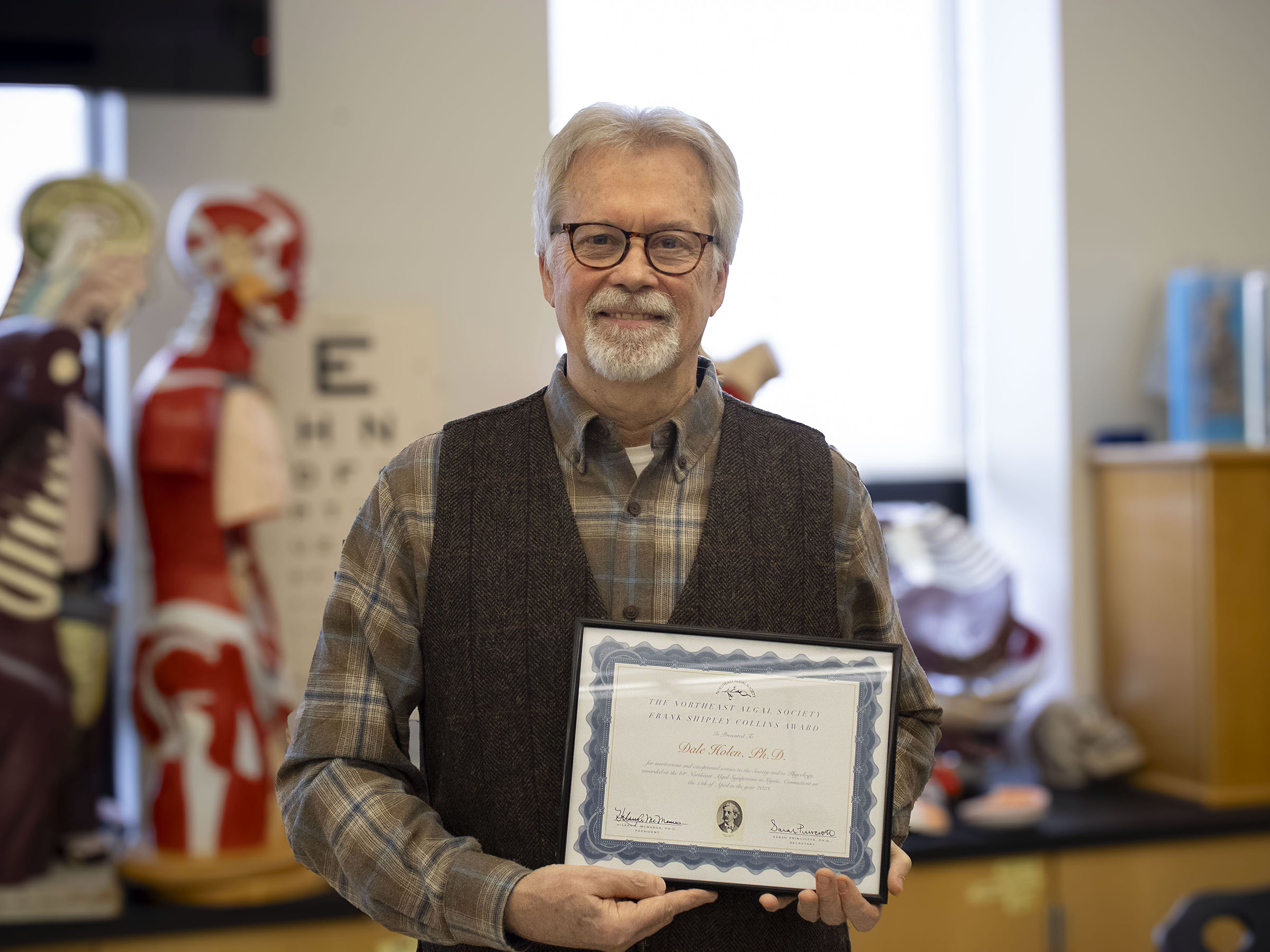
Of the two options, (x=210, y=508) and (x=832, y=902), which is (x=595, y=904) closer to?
(x=832, y=902)

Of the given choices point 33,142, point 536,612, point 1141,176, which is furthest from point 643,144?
point 1141,176

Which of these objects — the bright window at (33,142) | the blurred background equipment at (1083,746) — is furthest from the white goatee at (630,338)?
the blurred background equipment at (1083,746)

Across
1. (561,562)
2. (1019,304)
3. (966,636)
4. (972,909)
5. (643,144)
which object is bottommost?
(972,909)

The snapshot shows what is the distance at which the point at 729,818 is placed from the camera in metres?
0.75

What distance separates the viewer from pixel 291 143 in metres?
2.15

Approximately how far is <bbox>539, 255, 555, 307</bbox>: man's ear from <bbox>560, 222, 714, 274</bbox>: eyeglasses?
6cm

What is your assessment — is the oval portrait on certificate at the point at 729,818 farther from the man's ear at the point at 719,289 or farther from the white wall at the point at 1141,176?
the white wall at the point at 1141,176

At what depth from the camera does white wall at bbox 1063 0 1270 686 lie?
2572mm

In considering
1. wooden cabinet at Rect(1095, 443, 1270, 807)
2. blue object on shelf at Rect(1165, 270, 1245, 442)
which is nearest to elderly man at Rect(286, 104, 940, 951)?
wooden cabinet at Rect(1095, 443, 1270, 807)

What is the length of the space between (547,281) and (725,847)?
1.44 ft

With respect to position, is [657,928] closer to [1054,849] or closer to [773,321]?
[773,321]

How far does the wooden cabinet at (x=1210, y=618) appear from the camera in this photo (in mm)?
2266
